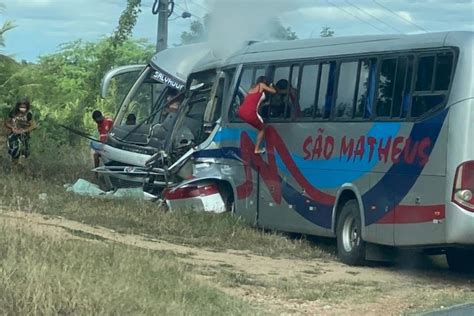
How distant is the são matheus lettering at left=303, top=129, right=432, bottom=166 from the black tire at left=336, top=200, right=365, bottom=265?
2.24 feet

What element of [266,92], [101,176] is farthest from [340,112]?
[101,176]

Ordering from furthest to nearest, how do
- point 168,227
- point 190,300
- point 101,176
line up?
point 101,176, point 168,227, point 190,300

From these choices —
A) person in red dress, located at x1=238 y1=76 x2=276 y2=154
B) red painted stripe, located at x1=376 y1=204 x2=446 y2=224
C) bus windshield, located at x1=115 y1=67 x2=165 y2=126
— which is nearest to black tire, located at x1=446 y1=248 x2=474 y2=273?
red painted stripe, located at x1=376 y1=204 x2=446 y2=224

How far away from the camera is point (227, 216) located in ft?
54.0

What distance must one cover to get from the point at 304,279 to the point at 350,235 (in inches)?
81.0

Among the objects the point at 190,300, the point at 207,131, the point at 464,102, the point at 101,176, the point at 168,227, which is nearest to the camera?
the point at 190,300

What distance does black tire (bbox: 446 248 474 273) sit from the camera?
45.5 ft

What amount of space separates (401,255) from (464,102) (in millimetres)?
3055

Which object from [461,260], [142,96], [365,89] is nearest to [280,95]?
[365,89]

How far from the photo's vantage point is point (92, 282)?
8.83m

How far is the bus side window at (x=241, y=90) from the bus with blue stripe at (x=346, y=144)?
0.02 metres

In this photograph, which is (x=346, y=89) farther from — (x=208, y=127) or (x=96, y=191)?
(x=96, y=191)

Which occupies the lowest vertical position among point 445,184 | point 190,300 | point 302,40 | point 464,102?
point 190,300

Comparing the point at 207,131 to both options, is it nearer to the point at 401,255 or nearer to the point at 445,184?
the point at 401,255
